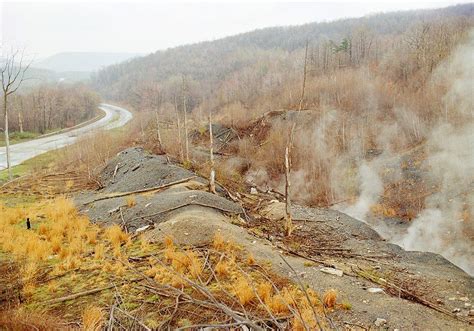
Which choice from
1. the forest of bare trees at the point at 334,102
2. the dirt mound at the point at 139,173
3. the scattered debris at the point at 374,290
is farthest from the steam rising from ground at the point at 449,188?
the dirt mound at the point at 139,173

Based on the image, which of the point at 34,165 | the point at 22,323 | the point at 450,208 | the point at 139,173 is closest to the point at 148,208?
the point at 139,173

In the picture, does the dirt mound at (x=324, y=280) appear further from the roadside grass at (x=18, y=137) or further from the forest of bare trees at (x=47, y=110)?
the forest of bare trees at (x=47, y=110)

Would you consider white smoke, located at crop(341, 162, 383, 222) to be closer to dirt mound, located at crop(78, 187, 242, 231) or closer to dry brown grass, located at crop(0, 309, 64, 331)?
dirt mound, located at crop(78, 187, 242, 231)

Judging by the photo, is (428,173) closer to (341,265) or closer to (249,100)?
(341,265)

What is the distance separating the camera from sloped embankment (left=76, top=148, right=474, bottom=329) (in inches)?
291

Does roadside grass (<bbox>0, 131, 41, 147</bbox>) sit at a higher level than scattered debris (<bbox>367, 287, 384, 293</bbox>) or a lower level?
higher

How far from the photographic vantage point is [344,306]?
23.2ft

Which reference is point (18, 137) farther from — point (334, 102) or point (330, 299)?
point (330, 299)

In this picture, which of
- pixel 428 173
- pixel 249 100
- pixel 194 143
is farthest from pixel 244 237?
pixel 249 100

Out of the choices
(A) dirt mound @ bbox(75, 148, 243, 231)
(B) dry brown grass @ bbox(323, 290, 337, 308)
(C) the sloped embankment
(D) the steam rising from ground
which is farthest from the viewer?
(D) the steam rising from ground

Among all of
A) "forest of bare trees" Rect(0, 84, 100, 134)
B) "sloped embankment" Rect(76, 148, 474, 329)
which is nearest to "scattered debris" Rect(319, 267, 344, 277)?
"sloped embankment" Rect(76, 148, 474, 329)

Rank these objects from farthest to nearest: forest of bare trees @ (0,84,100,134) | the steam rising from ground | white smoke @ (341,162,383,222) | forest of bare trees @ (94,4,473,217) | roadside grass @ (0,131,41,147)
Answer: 1. forest of bare trees @ (0,84,100,134)
2. roadside grass @ (0,131,41,147)
3. forest of bare trees @ (94,4,473,217)
4. white smoke @ (341,162,383,222)
5. the steam rising from ground

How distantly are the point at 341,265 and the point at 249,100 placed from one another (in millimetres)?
45906

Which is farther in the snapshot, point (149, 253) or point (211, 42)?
point (211, 42)
